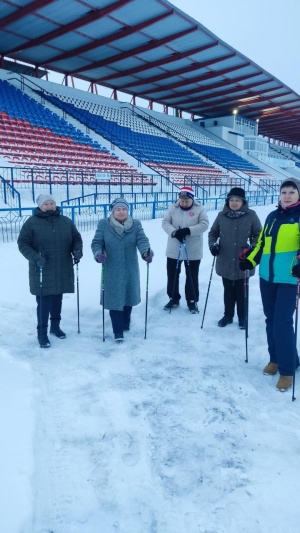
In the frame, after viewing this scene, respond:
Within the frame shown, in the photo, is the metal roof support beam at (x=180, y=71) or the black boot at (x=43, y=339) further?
the metal roof support beam at (x=180, y=71)

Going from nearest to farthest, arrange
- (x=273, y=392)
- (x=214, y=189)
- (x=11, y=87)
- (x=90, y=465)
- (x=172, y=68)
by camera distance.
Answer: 1. (x=90, y=465)
2. (x=273, y=392)
3. (x=214, y=189)
4. (x=11, y=87)
5. (x=172, y=68)

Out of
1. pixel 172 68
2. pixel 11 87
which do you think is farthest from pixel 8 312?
pixel 172 68

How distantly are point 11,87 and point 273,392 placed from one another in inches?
961

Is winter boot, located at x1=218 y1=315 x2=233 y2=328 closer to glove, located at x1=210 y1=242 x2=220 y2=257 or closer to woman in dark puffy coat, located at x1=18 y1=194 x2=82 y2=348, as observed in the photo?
glove, located at x1=210 y1=242 x2=220 y2=257

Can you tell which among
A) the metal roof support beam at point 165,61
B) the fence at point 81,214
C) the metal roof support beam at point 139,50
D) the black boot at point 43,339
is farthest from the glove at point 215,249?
the metal roof support beam at point 165,61

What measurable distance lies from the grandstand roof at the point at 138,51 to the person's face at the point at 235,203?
17430 mm

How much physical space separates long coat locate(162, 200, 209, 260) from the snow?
3.80 feet

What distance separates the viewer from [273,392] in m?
3.37

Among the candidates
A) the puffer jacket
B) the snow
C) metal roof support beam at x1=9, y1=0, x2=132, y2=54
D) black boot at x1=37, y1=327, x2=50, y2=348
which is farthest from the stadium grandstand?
the puffer jacket

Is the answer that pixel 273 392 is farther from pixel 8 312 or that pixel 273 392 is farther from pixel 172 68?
pixel 172 68

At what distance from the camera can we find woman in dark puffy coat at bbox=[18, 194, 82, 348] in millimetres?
4059

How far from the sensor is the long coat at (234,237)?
458cm

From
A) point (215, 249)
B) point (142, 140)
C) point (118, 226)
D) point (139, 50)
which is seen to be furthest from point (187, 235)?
point (142, 140)

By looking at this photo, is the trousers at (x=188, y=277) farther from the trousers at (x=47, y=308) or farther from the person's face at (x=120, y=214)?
the trousers at (x=47, y=308)
